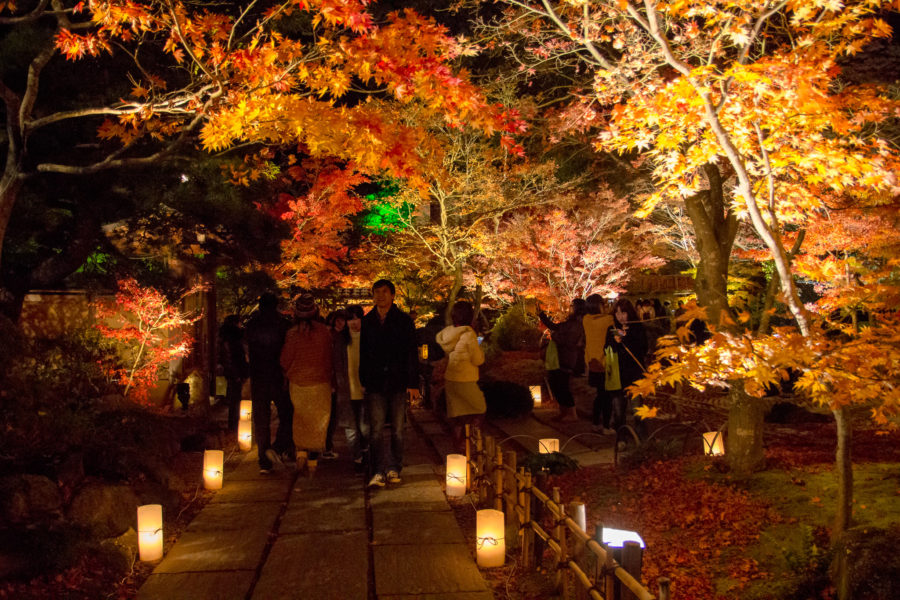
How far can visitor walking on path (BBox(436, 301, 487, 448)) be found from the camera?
23.7ft

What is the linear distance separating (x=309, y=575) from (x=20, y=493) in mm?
2283

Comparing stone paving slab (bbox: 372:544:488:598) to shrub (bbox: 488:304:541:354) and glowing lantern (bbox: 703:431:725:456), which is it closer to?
glowing lantern (bbox: 703:431:725:456)

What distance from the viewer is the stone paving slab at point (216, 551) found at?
471 cm

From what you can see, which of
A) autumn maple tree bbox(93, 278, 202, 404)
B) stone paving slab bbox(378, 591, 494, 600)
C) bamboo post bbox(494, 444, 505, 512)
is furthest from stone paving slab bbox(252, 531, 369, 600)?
autumn maple tree bbox(93, 278, 202, 404)

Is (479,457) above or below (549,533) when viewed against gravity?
above

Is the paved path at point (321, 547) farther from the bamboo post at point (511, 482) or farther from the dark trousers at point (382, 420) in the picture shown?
the bamboo post at point (511, 482)

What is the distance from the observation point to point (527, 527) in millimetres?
4613

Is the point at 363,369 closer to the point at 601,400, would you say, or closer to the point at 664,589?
the point at 601,400

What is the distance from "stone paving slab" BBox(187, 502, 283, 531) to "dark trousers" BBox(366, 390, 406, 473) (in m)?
1.04

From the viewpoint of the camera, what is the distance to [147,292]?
1027cm

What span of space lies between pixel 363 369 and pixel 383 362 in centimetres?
23

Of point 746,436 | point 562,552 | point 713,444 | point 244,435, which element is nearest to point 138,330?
point 244,435

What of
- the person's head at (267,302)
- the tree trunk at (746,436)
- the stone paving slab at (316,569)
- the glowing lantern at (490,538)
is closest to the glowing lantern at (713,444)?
the tree trunk at (746,436)

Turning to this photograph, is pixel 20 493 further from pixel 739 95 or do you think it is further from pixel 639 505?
pixel 739 95
